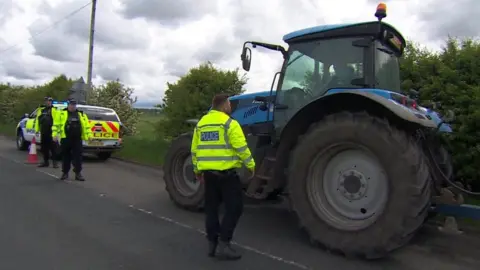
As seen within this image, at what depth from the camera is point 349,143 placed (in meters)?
4.76

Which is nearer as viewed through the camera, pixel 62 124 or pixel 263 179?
pixel 263 179

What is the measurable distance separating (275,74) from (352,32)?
118 centimetres

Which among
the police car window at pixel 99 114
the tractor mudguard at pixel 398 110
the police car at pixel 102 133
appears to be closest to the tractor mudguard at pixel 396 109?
the tractor mudguard at pixel 398 110

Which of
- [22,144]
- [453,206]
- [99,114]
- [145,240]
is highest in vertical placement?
[99,114]

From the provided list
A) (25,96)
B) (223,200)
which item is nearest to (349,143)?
(223,200)

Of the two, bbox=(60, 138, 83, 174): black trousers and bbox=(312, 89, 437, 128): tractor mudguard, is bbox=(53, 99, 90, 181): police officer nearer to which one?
bbox=(60, 138, 83, 174): black trousers

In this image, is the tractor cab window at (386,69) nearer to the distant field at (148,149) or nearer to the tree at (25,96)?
the distant field at (148,149)

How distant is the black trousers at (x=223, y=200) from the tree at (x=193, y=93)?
31.7 feet

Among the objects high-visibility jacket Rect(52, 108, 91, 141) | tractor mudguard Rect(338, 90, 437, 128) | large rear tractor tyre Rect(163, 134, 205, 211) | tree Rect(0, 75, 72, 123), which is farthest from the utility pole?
tractor mudguard Rect(338, 90, 437, 128)

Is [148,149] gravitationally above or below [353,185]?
above

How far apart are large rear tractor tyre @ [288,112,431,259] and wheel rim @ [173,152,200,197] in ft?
7.63

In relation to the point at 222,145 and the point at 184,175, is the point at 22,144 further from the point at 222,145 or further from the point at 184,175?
the point at 222,145

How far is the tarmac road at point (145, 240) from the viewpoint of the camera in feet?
14.9

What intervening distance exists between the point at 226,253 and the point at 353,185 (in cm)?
157
